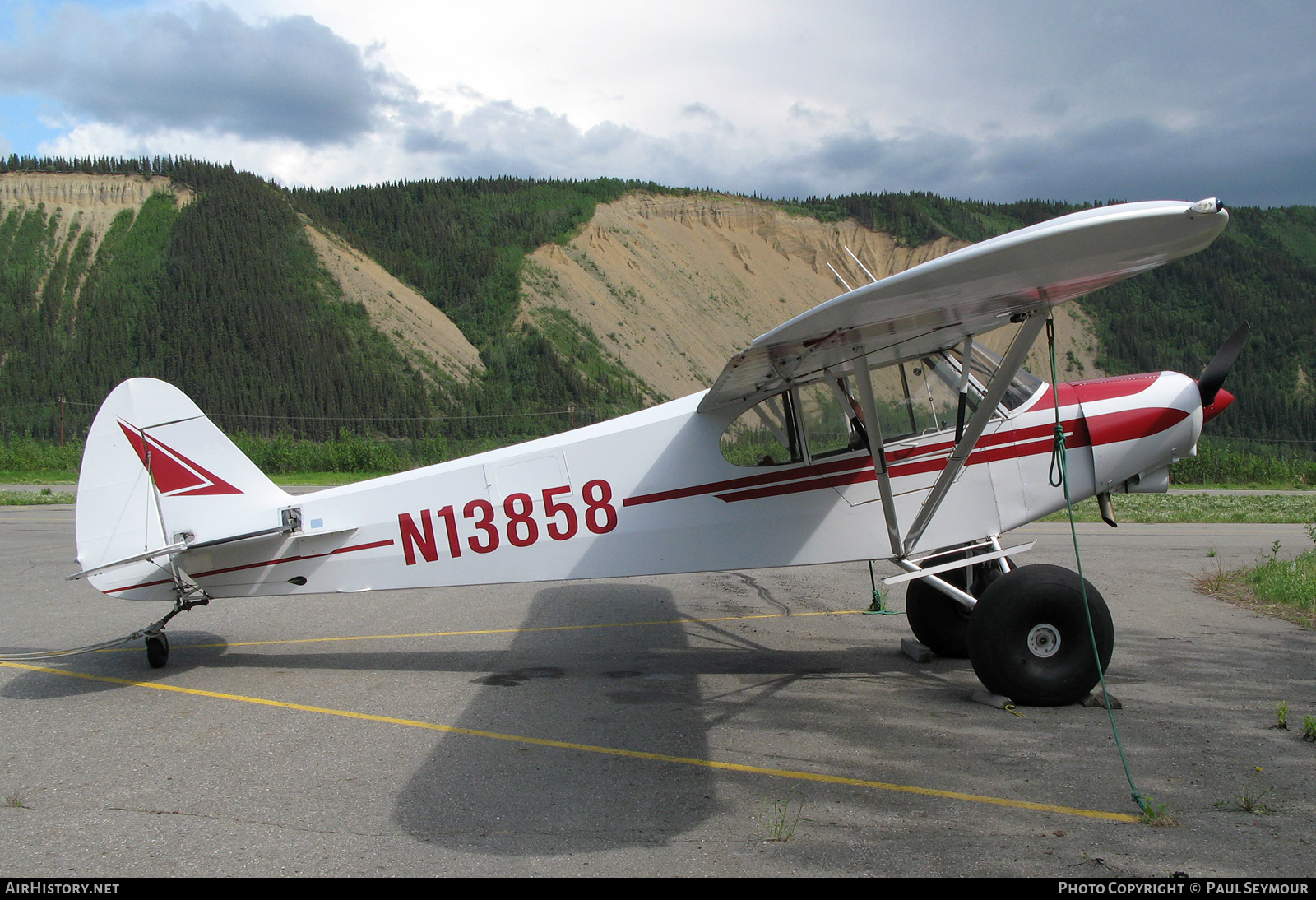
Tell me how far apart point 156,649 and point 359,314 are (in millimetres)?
56502

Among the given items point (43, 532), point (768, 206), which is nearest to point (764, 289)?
point (768, 206)

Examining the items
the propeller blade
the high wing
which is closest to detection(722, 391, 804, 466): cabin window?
the high wing

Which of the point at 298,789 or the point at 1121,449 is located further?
the point at 1121,449

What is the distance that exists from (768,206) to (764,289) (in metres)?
12.3

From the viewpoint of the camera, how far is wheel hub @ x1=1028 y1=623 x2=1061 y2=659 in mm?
5398

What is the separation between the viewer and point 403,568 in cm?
646

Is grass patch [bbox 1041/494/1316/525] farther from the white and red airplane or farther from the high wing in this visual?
the high wing

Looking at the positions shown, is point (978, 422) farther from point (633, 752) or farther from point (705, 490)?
point (633, 752)

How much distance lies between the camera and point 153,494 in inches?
256

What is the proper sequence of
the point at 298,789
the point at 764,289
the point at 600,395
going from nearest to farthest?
the point at 298,789 → the point at 600,395 → the point at 764,289

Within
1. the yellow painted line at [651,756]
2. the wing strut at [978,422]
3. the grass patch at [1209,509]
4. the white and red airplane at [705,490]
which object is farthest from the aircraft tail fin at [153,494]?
the grass patch at [1209,509]

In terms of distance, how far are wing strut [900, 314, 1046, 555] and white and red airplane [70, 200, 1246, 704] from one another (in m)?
0.03

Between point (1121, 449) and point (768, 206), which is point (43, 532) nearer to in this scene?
point (1121, 449)

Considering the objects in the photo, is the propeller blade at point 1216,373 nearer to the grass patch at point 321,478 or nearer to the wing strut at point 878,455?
the wing strut at point 878,455
